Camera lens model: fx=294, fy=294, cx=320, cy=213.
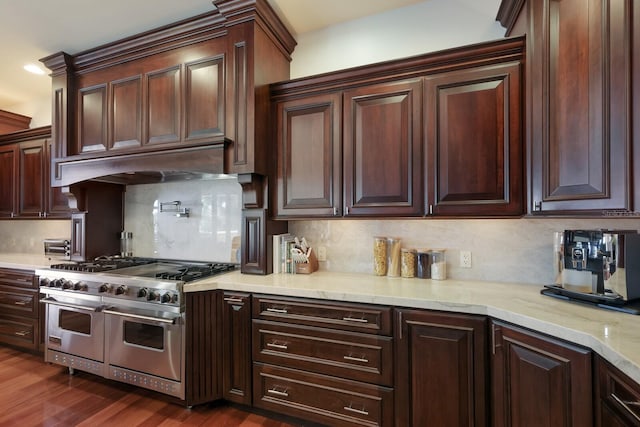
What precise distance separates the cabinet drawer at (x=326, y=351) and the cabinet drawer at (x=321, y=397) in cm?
5

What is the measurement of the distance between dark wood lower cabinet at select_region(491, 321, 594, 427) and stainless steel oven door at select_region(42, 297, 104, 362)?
2.74m

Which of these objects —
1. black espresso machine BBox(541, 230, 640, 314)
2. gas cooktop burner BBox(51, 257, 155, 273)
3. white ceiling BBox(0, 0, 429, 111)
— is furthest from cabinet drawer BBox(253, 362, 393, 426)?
white ceiling BBox(0, 0, 429, 111)

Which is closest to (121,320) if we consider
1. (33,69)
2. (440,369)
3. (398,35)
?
(440,369)

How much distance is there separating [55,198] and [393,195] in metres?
3.65

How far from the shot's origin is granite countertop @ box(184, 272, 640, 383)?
1.08m

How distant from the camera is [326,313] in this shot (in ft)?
5.87

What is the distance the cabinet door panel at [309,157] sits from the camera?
7.00ft

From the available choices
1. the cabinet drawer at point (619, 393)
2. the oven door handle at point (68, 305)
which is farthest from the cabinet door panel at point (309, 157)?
the oven door handle at point (68, 305)

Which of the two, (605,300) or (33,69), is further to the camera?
(33,69)

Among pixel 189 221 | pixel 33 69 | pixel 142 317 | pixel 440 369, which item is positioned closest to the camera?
pixel 440 369

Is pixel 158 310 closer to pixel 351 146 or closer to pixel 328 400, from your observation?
pixel 328 400

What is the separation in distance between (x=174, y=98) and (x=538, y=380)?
2.94m

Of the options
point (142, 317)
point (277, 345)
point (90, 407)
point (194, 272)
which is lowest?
point (90, 407)

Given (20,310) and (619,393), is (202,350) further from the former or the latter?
(20,310)
